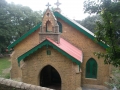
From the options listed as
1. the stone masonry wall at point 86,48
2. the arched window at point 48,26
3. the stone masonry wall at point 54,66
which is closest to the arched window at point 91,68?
the stone masonry wall at point 86,48

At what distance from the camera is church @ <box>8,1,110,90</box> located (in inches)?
423

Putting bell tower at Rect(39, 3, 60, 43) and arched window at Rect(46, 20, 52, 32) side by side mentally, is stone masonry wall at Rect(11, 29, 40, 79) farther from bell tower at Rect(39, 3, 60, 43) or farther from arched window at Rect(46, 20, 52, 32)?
bell tower at Rect(39, 3, 60, 43)

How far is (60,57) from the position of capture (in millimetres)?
10906

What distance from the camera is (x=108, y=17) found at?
588 cm

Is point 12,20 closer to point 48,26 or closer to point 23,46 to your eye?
point 23,46

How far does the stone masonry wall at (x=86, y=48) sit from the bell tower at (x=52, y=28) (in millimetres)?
3240

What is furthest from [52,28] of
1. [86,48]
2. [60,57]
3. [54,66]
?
[86,48]

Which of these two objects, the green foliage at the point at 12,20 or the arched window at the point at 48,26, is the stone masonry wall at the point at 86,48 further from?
the green foliage at the point at 12,20

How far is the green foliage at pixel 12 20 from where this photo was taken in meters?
30.8

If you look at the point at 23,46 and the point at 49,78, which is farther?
the point at 23,46

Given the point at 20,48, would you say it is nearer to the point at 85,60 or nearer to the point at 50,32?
the point at 50,32

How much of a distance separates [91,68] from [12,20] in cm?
2553

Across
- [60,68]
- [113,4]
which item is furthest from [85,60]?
[113,4]

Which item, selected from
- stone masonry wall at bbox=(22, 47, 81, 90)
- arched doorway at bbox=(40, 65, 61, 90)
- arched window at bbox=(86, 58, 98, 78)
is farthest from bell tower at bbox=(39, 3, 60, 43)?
arched window at bbox=(86, 58, 98, 78)
